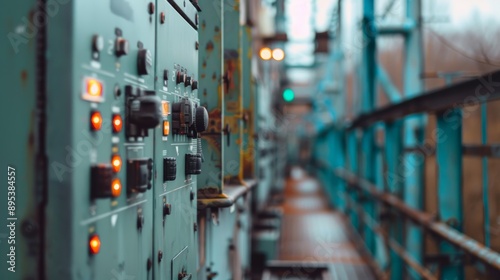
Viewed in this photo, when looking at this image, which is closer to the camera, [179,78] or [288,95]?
[179,78]

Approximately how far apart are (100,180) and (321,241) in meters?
7.93

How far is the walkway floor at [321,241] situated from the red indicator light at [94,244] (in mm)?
3873

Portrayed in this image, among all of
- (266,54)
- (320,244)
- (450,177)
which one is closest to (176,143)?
(450,177)

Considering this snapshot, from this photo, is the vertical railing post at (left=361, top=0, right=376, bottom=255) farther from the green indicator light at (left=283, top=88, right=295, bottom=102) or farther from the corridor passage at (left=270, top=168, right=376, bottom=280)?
the green indicator light at (left=283, top=88, right=295, bottom=102)

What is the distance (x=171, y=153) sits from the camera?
6.64 feet

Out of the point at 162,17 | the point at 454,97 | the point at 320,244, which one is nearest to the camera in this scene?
the point at 162,17

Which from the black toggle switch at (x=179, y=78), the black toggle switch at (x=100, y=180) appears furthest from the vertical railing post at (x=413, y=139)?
the black toggle switch at (x=100, y=180)

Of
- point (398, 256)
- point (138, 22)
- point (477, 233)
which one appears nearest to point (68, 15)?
point (138, 22)

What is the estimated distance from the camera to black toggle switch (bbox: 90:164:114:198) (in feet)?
4.45

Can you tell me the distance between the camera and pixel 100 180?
4.47ft

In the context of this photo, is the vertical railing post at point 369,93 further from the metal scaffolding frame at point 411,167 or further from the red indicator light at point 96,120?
the red indicator light at point 96,120

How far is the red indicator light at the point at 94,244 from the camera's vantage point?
1.36m

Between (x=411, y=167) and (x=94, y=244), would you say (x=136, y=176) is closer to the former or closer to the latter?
(x=94, y=244)

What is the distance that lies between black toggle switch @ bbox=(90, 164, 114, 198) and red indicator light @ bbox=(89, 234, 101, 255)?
0.11 meters
